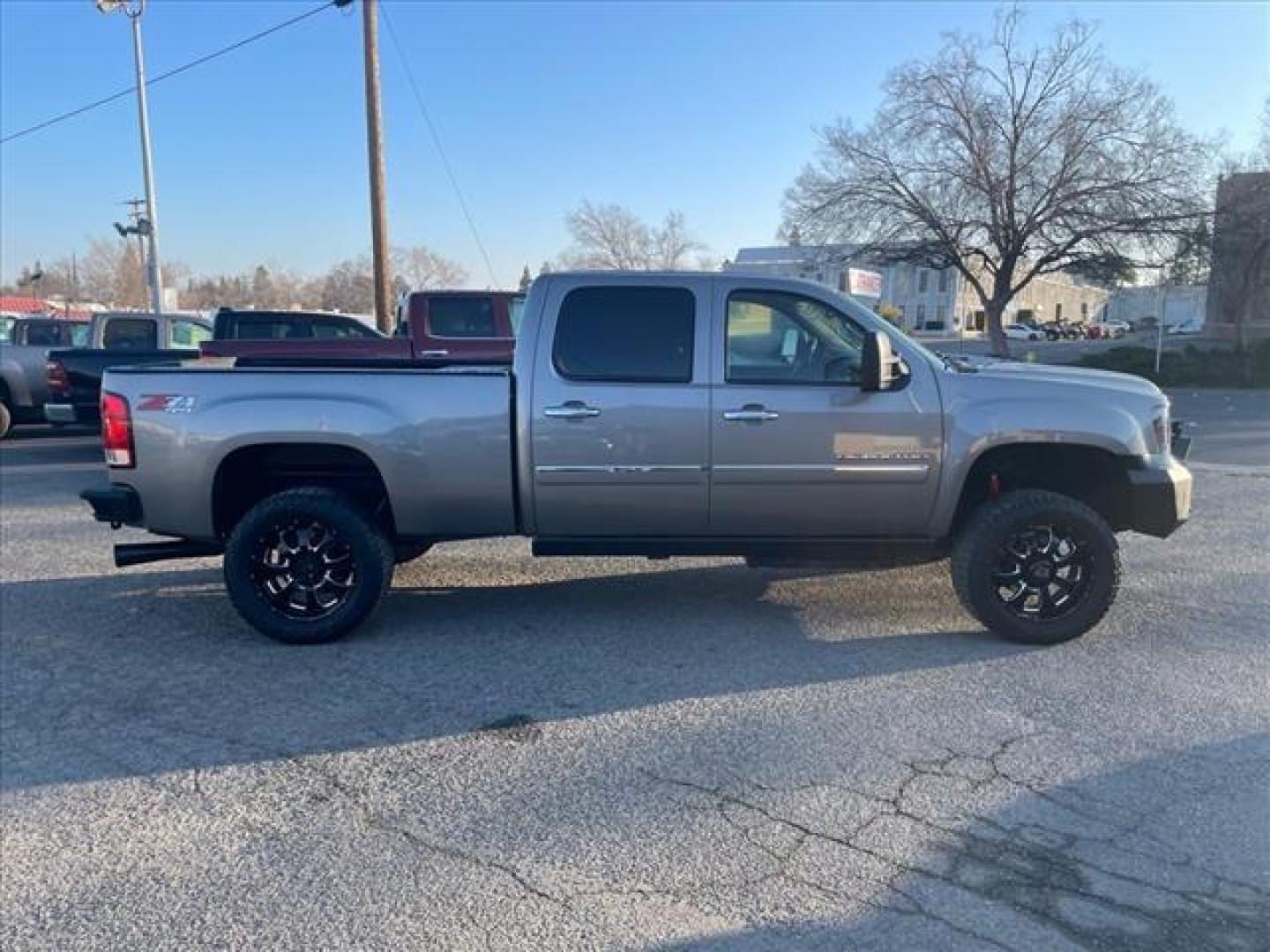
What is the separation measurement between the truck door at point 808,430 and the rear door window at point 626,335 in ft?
0.68

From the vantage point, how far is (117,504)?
4.88 metres

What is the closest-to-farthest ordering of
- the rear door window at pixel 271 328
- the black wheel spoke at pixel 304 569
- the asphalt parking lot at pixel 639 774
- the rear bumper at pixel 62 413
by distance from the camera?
the asphalt parking lot at pixel 639 774 → the black wheel spoke at pixel 304 569 → the rear bumper at pixel 62 413 → the rear door window at pixel 271 328

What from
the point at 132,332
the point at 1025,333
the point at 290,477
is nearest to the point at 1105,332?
the point at 1025,333

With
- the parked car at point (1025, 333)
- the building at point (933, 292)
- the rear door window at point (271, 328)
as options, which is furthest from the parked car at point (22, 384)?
the parked car at point (1025, 333)

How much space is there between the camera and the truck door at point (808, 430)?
4848 mm

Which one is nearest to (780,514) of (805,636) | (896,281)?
(805,636)

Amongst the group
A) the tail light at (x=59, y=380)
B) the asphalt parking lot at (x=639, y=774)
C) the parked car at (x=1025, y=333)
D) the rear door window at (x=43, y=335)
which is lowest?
the asphalt parking lot at (x=639, y=774)

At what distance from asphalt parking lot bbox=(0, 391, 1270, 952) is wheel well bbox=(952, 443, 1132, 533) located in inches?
27.9

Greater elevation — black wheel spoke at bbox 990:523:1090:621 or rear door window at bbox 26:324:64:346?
rear door window at bbox 26:324:64:346

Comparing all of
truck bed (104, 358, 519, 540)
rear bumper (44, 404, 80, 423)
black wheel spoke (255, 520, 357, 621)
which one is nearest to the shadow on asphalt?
truck bed (104, 358, 519, 540)

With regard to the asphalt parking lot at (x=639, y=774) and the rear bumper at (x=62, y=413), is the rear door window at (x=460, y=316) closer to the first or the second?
the rear bumper at (x=62, y=413)

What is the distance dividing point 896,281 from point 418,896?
91.5 m

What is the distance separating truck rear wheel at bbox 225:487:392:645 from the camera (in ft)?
16.0

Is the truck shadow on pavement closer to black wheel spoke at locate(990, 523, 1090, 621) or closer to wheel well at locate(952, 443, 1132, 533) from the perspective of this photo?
black wheel spoke at locate(990, 523, 1090, 621)
